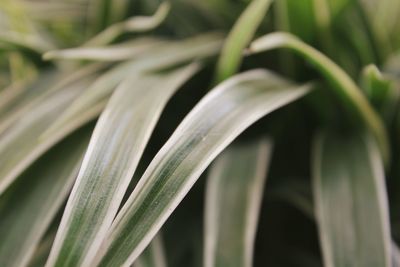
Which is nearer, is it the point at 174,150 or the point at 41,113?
the point at 174,150

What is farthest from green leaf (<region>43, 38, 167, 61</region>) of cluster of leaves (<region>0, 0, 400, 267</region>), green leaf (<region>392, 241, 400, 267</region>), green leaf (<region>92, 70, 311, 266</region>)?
green leaf (<region>392, 241, 400, 267</region>)

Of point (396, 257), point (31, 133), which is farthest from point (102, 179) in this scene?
point (396, 257)

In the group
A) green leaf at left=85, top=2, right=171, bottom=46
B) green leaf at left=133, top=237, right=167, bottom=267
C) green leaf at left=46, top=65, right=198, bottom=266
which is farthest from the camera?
green leaf at left=85, top=2, right=171, bottom=46

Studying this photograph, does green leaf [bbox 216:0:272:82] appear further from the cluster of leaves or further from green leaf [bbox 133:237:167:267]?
green leaf [bbox 133:237:167:267]

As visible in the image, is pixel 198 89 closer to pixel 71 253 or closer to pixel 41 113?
pixel 41 113

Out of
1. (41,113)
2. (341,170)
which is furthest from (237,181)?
(41,113)

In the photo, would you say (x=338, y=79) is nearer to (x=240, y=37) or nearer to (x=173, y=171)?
(x=240, y=37)
